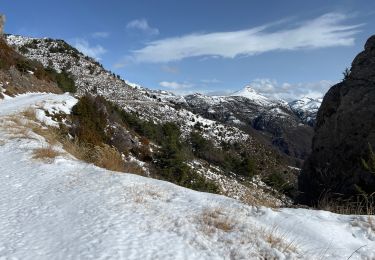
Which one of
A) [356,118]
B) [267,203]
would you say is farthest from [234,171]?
[267,203]

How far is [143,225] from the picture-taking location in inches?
226

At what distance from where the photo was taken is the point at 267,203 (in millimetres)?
7613

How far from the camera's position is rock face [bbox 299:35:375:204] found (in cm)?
1308

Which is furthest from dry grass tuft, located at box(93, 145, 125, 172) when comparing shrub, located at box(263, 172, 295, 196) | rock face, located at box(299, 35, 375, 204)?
rock face, located at box(299, 35, 375, 204)

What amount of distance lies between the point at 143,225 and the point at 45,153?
5505 mm

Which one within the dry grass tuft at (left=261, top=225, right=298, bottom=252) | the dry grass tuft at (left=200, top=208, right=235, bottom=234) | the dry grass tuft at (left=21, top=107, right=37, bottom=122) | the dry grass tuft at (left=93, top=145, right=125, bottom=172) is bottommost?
the dry grass tuft at (left=261, top=225, right=298, bottom=252)

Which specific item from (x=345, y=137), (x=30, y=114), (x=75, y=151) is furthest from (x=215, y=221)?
(x=30, y=114)

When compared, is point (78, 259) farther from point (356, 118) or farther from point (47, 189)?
point (356, 118)

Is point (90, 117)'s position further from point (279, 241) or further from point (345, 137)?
point (279, 241)

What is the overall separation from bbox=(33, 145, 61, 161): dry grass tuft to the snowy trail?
163 centimetres

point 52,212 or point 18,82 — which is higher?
point 18,82

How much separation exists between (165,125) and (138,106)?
10998 millimetres

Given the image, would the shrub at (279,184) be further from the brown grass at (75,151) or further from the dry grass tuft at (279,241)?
the brown grass at (75,151)

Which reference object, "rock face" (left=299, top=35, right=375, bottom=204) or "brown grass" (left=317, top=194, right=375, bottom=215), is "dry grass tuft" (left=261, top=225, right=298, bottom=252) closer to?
"brown grass" (left=317, top=194, right=375, bottom=215)
